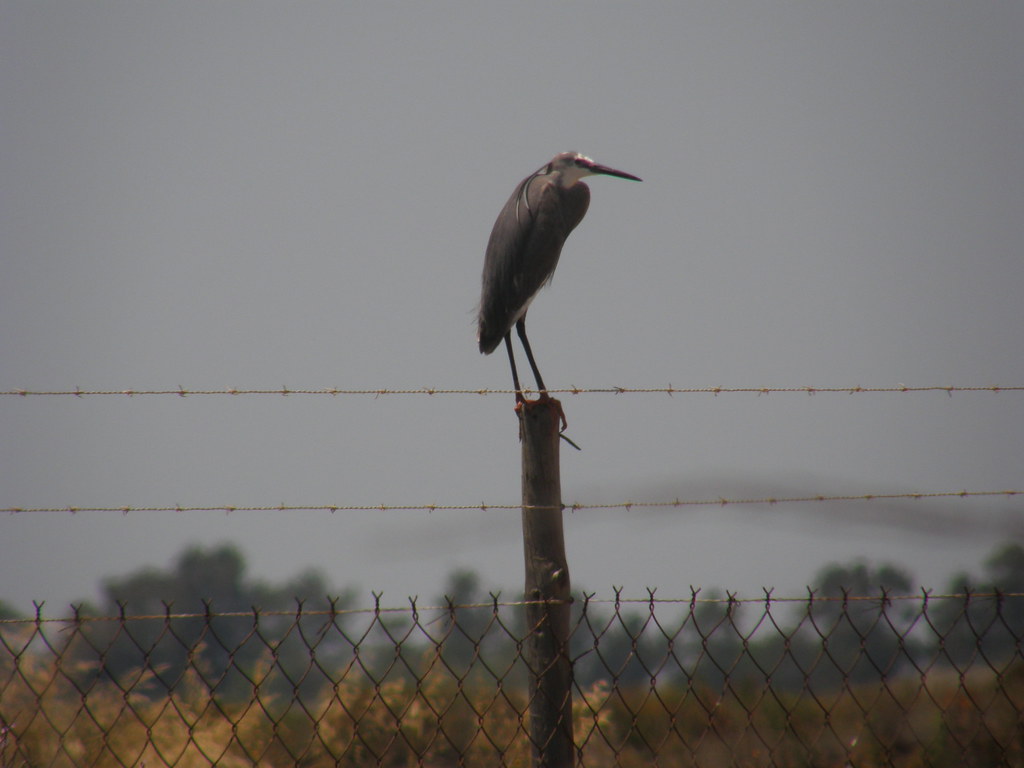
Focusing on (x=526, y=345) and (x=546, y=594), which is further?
(x=526, y=345)

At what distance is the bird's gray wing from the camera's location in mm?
6156

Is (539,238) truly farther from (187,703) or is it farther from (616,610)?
(616,610)

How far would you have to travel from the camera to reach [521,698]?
238 inches

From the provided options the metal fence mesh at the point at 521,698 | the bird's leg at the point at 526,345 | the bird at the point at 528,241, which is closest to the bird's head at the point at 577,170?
the bird at the point at 528,241

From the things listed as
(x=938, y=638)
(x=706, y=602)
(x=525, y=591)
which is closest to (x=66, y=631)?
(x=525, y=591)

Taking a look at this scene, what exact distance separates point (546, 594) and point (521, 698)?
3.45m

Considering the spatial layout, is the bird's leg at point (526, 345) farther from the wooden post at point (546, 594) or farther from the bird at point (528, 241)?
the wooden post at point (546, 594)

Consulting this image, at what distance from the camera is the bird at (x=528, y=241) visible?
6.16m

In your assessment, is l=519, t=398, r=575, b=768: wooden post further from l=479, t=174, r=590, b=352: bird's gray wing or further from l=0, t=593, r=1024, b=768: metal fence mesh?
l=479, t=174, r=590, b=352: bird's gray wing

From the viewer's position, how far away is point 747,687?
7953 millimetres

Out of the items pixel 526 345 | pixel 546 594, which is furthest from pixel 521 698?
pixel 546 594

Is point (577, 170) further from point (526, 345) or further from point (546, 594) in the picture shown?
point (546, 594)

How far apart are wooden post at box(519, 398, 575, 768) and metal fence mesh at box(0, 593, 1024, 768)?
0.18 feet

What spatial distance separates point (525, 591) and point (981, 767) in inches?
218
